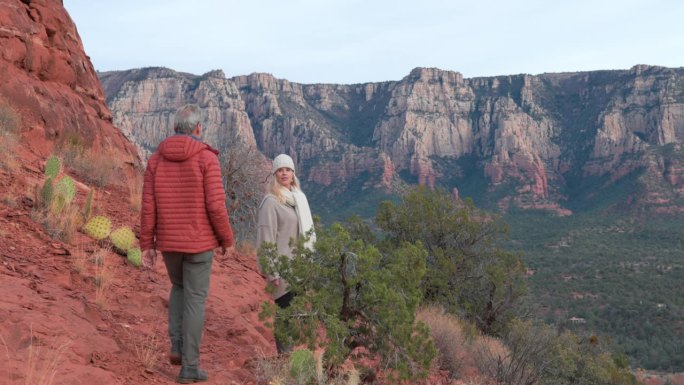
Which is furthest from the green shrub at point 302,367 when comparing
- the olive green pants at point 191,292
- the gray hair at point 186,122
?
the gray hair at point 186,122

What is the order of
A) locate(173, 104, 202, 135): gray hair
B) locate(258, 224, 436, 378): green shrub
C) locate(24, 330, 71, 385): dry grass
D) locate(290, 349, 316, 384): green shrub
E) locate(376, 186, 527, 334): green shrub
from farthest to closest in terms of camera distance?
locate(376, 186, 527, 334): green shrub, locate(258, 224, 436, 378): green shrub, locate(290, 349, 316, 384): green shrub, locate(173, 104, 202, 135): gray hair, locate(24, 330, 71, 385): dry grass

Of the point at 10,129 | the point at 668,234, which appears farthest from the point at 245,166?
the point at 668,234

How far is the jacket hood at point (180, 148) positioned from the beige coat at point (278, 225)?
3.13 feet

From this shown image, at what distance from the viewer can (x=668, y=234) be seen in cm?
5225

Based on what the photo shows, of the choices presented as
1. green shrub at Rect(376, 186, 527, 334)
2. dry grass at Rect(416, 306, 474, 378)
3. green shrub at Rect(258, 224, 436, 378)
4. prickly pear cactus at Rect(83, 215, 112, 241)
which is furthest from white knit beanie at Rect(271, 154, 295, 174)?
green shrub at Rect(376, 186, 527, 334)

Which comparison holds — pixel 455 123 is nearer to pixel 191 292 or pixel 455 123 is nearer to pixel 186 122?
pixel 186 122

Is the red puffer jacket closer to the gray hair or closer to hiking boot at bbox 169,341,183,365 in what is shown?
the gray hair

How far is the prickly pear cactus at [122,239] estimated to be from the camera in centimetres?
638

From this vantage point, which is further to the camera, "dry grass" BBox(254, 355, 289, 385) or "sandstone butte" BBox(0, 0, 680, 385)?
"dry grass" BBox(254, 355, 289, 385)

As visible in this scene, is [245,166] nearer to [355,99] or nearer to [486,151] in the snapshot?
[486,151]

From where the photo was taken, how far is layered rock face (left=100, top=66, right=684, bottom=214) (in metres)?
81.6

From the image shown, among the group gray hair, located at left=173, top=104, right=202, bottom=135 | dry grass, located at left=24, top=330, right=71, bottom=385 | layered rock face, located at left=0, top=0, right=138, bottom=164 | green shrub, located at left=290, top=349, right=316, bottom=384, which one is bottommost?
green shrub, located at left=290, top=349, right=316, bottom=384

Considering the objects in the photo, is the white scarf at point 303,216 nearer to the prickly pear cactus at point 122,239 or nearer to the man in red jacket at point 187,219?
the man in red jacket at point 187,219

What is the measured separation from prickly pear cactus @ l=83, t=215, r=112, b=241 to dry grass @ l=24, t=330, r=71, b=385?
2843mm
